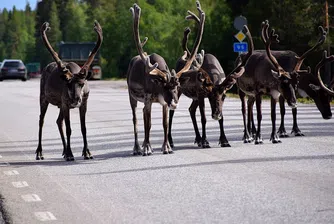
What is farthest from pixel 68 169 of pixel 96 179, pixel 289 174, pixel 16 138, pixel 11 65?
pixel 11 65

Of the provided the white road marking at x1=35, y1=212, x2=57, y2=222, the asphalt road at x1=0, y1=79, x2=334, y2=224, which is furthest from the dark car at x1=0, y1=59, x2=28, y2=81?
the white road marking at x1=35, y1=212, x2=57, y2=222

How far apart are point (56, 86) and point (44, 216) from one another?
A: 564 cm

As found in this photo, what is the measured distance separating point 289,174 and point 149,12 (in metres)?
80.1

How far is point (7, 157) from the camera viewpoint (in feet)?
48.4

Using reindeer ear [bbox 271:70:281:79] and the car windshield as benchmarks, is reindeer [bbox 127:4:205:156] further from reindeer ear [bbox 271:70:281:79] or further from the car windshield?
the car windshield

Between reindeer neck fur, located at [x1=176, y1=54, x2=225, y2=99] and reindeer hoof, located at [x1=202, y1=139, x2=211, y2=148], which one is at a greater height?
reindeer neck fur, located at [x1=176, y1=54, x2=225, y2=99]

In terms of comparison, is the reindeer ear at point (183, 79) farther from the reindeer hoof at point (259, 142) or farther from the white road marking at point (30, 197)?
the white road marking at point (30, 197)

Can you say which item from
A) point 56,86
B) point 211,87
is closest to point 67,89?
point 56,86

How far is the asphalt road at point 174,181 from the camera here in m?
8.77

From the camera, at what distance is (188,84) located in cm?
1584

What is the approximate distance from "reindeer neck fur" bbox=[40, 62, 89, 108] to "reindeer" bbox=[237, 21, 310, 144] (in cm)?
331

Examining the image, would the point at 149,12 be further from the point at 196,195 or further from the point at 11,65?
the point at 196,195

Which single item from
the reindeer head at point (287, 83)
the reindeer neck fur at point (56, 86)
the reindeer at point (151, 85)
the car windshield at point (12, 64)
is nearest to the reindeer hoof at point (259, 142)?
the reindeer head at point (287, 83)

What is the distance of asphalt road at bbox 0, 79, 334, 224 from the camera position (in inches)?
345
